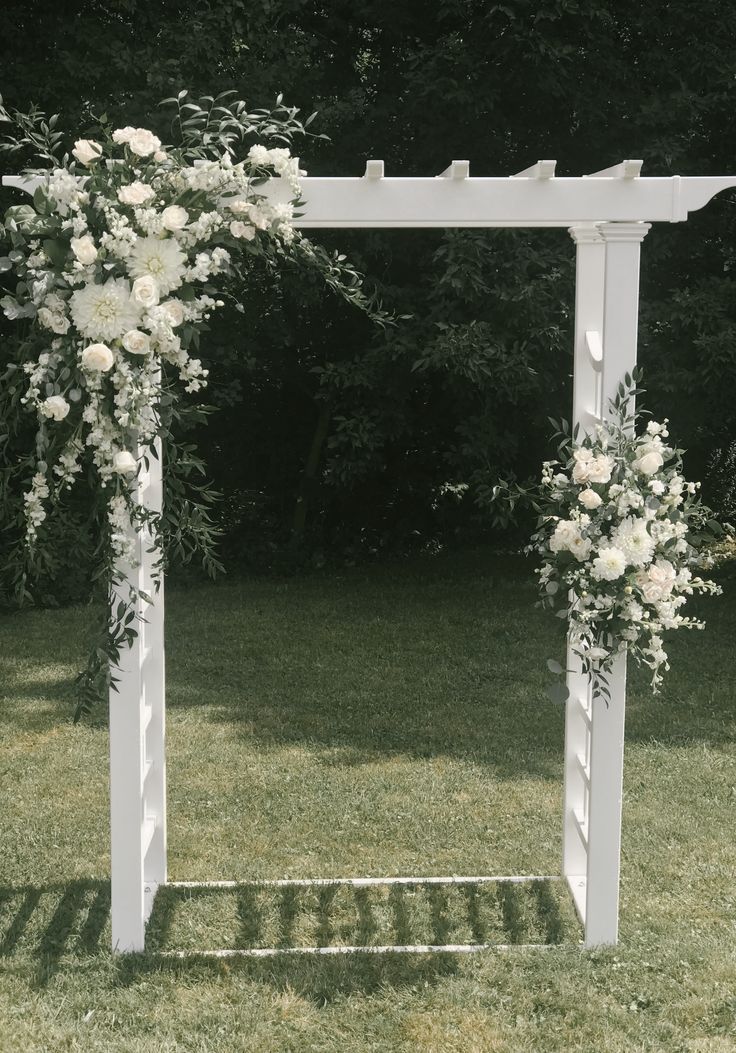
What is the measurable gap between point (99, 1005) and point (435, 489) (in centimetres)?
676

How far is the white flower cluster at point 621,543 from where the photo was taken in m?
3.14

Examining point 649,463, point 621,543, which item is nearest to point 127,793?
point 621,543

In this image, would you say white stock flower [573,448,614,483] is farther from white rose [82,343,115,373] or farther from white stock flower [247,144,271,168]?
white rose [82,343,115,373]

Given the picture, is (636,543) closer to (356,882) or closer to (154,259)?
(154,259)

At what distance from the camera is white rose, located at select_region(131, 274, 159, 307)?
2762mm

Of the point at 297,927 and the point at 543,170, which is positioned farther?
the point at 297,927

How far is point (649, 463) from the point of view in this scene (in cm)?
314

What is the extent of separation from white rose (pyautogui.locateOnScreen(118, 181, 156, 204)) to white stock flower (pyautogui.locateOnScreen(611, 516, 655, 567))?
1.40 metres

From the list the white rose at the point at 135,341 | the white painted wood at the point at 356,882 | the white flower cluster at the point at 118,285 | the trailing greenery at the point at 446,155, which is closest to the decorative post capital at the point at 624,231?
the white flower cluster at the point at 118,285

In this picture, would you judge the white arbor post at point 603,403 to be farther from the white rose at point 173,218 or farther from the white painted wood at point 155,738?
the white painted wood at point 155,738

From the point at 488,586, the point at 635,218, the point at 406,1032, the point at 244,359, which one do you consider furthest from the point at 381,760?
the point at 244,359

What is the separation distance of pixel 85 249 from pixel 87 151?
0.27m

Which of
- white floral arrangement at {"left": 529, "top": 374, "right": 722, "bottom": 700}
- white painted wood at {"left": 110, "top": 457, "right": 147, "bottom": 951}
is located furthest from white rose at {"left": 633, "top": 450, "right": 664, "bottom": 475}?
white painted wood at {"left": 110, "top": 457, "right": 147, "bottom": 951}

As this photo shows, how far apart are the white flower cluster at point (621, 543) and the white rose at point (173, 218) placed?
1.08m
